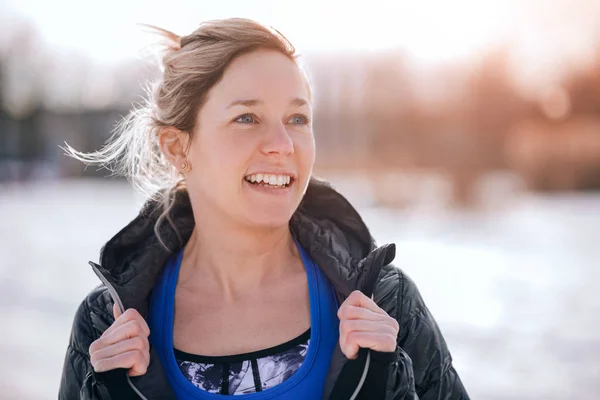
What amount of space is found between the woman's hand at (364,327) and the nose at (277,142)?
1.43ft

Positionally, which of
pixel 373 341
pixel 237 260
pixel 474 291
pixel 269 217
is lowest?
pixel 474 291

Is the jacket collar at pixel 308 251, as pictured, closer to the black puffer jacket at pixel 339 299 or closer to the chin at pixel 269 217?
the black puffer jacket at pixel 339 299

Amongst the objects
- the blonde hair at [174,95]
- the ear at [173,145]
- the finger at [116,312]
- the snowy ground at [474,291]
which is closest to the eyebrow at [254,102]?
the blonde hair at [174,95]

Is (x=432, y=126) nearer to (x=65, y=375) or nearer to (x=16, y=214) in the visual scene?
(x=16, y=214)

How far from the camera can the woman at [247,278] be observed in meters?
1.87

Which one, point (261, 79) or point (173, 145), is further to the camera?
point (173, 145)

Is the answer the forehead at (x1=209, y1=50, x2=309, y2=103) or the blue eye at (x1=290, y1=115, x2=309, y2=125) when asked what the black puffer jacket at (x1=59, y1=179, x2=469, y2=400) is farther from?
the forehead at (x1=209, y1=50, x2=309, y2=103)

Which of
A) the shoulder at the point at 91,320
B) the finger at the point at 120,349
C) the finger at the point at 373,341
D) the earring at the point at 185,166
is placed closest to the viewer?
the finger at the point at 373,341

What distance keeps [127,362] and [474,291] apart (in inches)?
239

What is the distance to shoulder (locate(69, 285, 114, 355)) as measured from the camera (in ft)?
6.92

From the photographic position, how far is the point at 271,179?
2.04 m

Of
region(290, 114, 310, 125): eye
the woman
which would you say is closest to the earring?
the woman

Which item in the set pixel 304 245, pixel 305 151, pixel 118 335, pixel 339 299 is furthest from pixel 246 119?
pixel 118 335

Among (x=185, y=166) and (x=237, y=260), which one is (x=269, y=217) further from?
(x=185, y=166)
